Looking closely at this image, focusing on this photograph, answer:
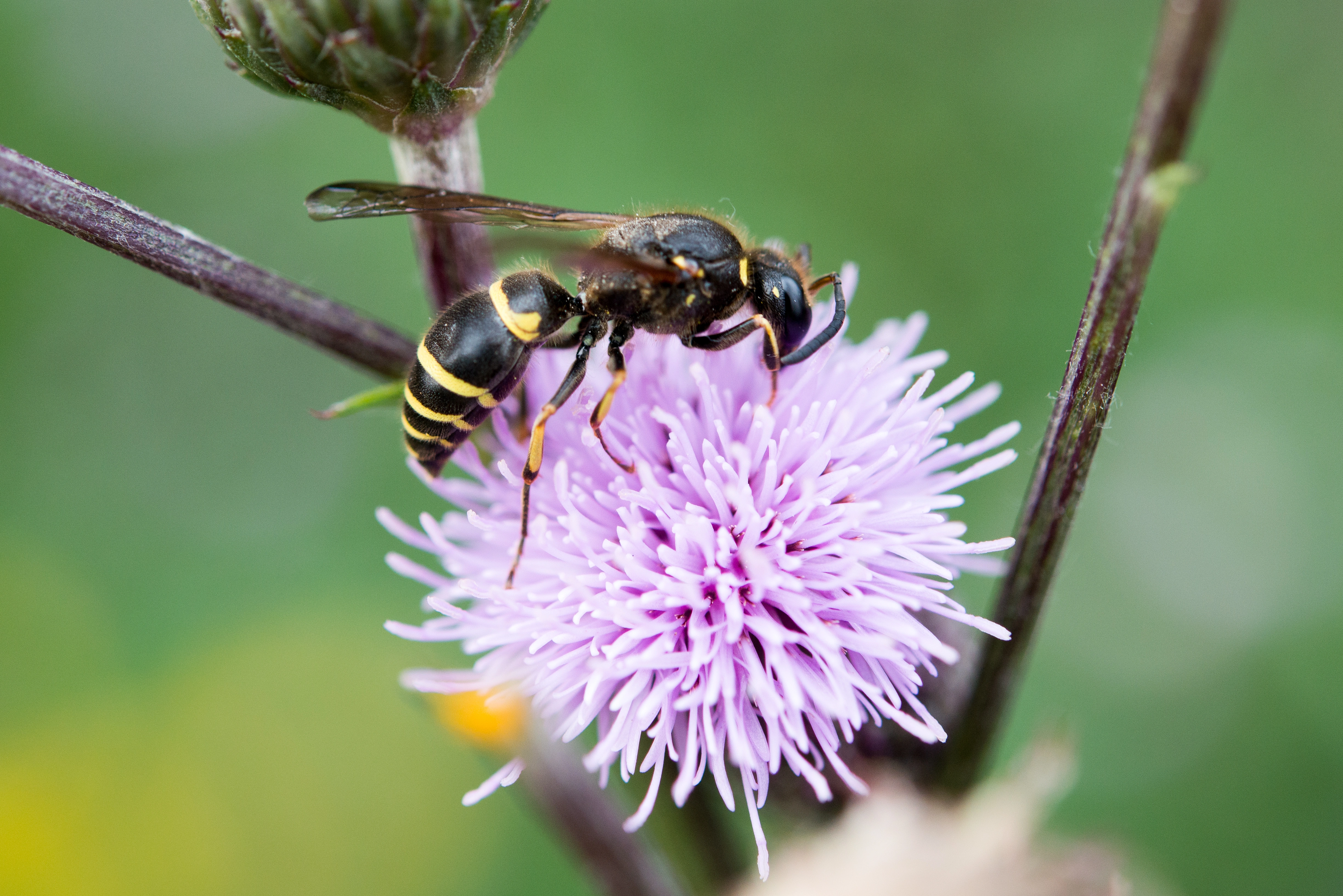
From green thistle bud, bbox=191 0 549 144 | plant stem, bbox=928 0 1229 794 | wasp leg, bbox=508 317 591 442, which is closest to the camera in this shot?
plant stem, bbox=928 0 1229 794

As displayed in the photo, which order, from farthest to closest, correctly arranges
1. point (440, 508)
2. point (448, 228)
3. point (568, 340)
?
point (440, 508) < point (568, 340) < point (448, 228)

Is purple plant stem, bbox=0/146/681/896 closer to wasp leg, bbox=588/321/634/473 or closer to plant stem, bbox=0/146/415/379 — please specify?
plant stem, bbox=0/146/415/379

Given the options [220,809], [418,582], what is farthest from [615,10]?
[220,809]

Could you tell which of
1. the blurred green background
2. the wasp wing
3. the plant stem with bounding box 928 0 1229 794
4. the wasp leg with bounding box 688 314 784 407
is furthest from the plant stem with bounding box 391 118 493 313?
the blurred green background

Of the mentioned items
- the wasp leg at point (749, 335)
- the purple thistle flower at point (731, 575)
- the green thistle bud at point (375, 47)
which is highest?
the green thistle bud at point (375, 47)

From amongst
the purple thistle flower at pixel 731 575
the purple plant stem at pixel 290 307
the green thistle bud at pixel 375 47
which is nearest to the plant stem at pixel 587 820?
the purple plant stem at pixel 290 307

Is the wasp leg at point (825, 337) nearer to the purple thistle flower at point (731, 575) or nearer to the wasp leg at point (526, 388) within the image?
the purple thistle flower at point (731, 575)

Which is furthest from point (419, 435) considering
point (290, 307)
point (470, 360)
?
point (290, 307)

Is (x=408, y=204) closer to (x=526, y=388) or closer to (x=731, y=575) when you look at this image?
(x=526, y=388)
